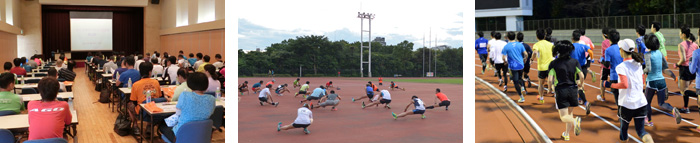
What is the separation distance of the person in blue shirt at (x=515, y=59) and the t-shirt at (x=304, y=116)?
2959mm

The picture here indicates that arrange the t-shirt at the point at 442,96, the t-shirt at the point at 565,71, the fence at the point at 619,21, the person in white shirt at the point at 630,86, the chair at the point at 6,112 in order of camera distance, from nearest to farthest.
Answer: the person in white shirt at the point at 630,86 < the chair at the point at 6,112 < the t-shirt at the point at 565,71 < the t-shirt at the point at 442,96 < the fence at the point at 619,21

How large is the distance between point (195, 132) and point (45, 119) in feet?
3.92

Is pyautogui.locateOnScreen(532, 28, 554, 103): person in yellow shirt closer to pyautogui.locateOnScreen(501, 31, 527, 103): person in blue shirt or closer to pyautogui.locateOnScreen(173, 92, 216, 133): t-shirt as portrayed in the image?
pyautogui.locateOnScreen(501, 31, 527, 103): person in blue shirt

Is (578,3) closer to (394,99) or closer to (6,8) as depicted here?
(394,99)

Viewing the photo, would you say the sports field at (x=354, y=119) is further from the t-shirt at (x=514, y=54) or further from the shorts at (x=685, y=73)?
the shorts at (x=685, y=73)

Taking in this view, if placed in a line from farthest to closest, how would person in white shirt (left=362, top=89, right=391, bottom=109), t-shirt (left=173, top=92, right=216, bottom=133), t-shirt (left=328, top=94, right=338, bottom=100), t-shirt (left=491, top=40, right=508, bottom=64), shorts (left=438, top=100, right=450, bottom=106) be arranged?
t-shirt (left=328, top=94, right=338, bottom=100), person in white shirt (left=362, top=89, right=391, bottom=109), t-shirt (left=491, top=40, right=508, bottom=64), shorts (left=438, top=100, right=450, bottom=106), t-shirt (left=173, top=92, right=216, bottom=133)

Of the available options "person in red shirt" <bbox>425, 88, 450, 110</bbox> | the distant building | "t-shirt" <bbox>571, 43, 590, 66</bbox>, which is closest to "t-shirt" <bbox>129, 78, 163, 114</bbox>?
the distant building

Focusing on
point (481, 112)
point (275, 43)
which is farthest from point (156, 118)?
point (481, 112)

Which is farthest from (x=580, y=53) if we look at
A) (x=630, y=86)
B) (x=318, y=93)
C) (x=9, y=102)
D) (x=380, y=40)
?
(x=9, y=102)

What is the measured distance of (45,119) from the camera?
4.04 metres

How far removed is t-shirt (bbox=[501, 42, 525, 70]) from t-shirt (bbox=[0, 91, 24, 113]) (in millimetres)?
5820

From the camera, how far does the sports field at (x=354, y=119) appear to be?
7531 mm

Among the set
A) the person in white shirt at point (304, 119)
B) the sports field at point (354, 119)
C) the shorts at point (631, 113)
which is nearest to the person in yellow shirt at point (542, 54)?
the sports field at point (354, 119)

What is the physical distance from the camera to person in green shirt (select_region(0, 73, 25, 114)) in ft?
15.6
